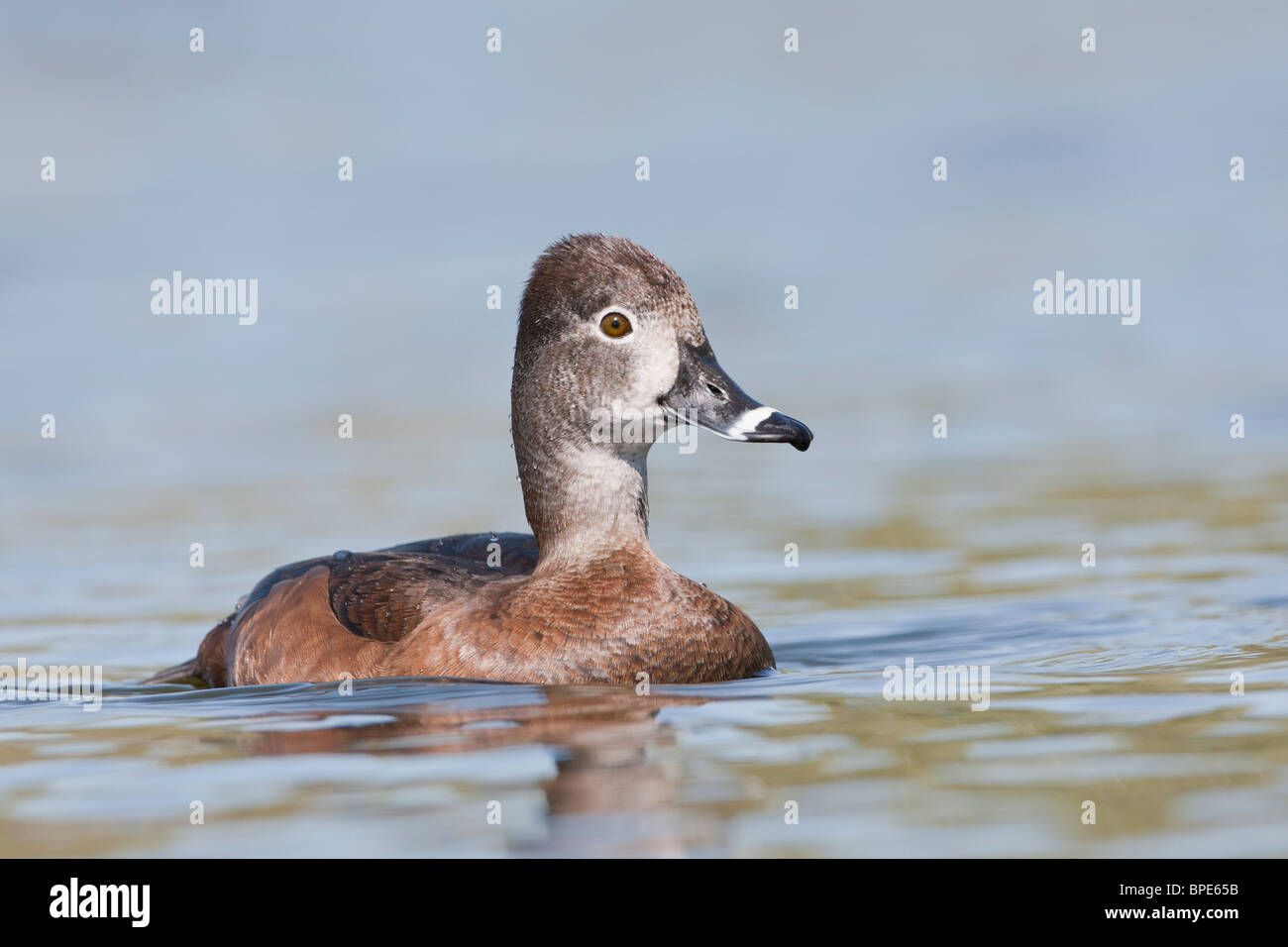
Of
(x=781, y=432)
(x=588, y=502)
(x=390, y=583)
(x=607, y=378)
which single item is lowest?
(x=390, y=583)

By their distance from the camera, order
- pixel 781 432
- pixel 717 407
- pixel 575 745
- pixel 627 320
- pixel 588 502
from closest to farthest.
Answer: pixel 575 745 → pixel 781 432 → pixel 717 407 → pixel 627 320 → pixel 588 502

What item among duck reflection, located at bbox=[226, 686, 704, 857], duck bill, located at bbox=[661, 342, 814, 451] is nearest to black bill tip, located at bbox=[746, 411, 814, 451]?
duck bill, located at bbox=[661, 342, 814, 451]

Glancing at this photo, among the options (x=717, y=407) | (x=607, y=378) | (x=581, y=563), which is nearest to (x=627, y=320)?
(x=607, y=378)

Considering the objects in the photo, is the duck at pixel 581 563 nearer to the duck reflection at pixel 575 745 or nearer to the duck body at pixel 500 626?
the duck body at pixel 500 626

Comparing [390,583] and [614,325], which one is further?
[390,583]

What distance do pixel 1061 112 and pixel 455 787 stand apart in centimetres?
2104

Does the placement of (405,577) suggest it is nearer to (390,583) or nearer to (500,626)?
(390,583)

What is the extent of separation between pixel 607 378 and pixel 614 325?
0.22 m

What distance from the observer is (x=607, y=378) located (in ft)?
25.1

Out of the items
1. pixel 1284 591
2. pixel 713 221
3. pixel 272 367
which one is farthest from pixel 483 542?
pixel 713 221

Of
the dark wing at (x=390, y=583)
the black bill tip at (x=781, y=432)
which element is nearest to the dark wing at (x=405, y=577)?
the dark wing at (x=390, y=583)

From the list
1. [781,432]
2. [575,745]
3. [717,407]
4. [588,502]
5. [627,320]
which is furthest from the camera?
[588,502]

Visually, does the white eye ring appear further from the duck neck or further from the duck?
the duck neck
